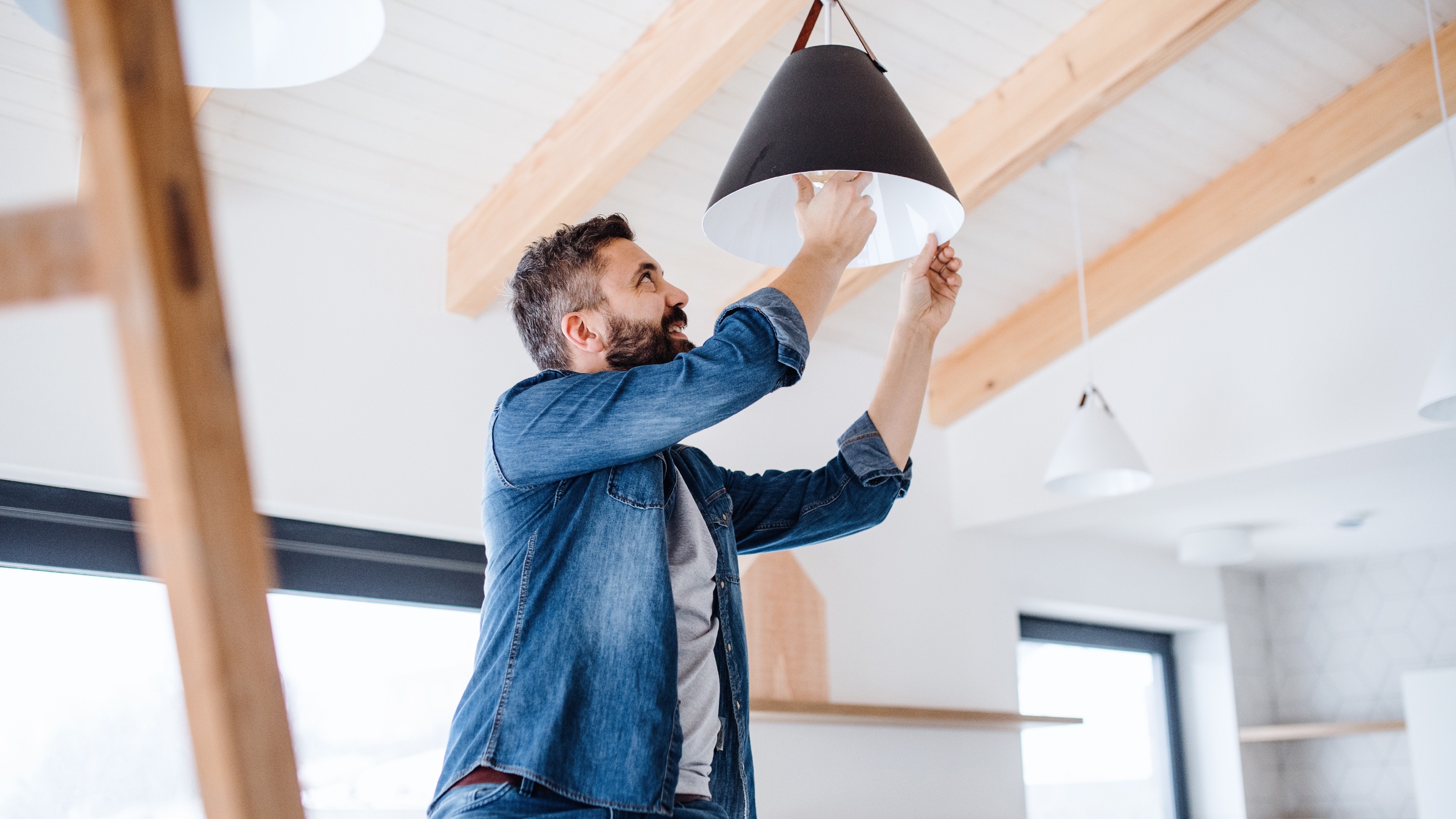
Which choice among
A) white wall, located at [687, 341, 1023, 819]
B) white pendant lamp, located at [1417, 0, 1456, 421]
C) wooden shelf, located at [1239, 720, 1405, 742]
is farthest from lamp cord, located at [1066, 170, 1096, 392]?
wooden shelf, located at [1239, 720, 1405, 742]

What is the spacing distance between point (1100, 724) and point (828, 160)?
4143mm

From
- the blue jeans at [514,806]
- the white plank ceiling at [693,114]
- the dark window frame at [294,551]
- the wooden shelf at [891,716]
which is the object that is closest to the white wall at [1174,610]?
the wooden shelf at [891,716]

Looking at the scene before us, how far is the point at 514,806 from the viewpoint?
2.77 feet

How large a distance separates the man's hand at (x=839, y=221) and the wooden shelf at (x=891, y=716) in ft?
6.06

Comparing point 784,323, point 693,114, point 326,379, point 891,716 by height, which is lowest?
point 891,716

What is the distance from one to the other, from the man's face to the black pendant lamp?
8cm

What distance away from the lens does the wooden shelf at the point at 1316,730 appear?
4422 millimetres

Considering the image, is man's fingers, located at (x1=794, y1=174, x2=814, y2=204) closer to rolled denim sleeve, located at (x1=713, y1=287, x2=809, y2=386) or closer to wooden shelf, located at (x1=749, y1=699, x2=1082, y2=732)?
rolled denim sleeve, located at (x1=713, y1=287, x2=809, y2=386)

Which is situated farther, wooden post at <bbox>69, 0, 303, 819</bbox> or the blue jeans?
the blue jeans

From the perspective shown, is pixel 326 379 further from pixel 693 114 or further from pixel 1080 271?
pixel 1080 271

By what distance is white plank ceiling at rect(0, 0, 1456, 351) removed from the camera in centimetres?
220

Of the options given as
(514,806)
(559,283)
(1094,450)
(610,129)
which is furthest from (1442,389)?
(514,806)

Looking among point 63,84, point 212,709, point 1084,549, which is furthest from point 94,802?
point 1084,549

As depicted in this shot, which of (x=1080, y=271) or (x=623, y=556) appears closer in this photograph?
(x=623, y=556)
